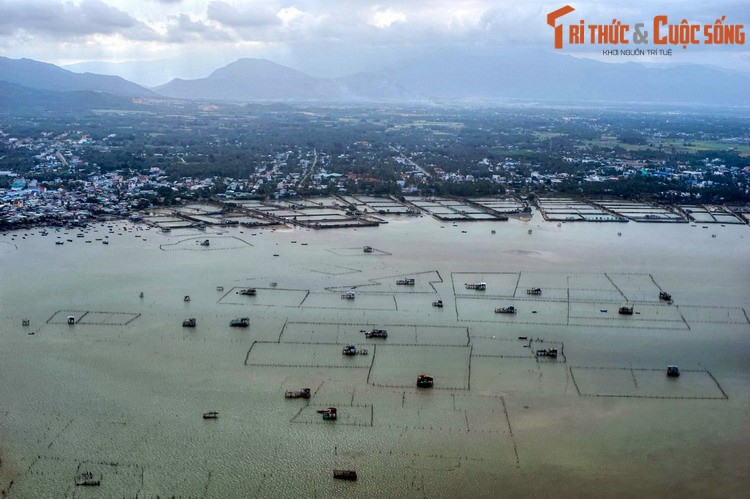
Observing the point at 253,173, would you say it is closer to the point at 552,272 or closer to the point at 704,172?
the point at 552,272

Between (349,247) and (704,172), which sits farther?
(704,172)

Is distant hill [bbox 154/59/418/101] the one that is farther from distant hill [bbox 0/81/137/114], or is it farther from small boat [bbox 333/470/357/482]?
small boat [bbox 333/470/357/482]

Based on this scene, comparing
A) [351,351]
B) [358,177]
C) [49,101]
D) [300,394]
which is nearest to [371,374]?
[351,351]

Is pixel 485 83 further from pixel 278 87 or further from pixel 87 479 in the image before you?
pixel 87 479

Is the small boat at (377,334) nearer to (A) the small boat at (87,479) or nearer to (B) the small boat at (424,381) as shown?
(B) the small boat at (424,381)

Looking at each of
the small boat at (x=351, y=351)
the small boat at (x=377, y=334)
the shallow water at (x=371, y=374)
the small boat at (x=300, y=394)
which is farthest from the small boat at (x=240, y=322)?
the small boat at (x=300, y=394)

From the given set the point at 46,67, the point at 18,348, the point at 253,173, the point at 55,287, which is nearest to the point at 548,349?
the point at 18,348
